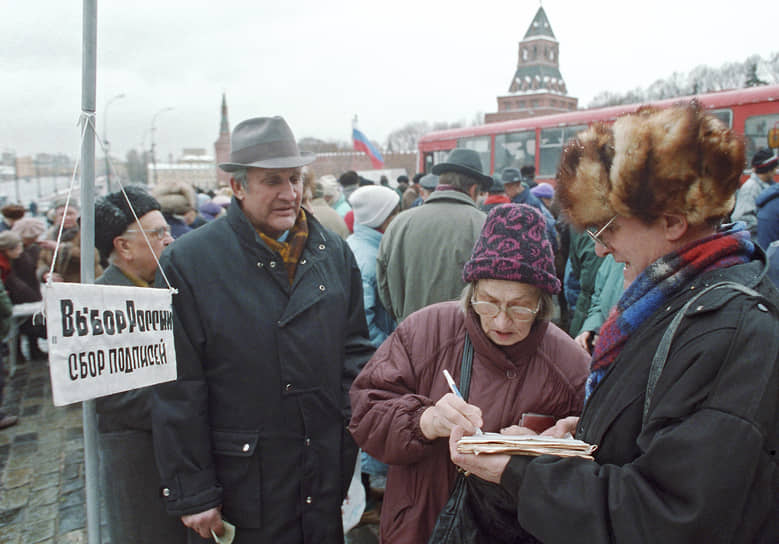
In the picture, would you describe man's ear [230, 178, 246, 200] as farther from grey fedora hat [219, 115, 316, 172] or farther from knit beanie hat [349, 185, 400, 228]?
knit beanie hat [349, 185, 400, 228]

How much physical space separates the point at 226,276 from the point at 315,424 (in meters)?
0.67

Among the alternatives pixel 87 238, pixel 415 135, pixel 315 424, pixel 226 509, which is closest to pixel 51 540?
pixel 226 509

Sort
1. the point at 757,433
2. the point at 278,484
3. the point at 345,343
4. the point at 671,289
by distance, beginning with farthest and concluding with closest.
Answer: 1. the point at 345,343
2. the point at 278,484
3. the point at 671,289
4. the point at 757,433

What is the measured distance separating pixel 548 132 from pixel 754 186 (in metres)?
6.97

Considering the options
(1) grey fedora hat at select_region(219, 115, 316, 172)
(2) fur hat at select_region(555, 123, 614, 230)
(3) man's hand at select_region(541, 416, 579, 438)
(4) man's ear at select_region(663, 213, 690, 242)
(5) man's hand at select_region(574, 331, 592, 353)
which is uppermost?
(1) grey fedora hat at select_region(219, 115, 316, 172)

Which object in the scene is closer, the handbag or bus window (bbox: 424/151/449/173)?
the handbag

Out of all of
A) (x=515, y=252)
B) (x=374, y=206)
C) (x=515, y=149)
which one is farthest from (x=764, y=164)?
(x=515, y=149)

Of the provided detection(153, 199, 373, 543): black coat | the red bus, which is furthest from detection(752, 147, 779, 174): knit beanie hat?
detection(153, 199, 373, 543): black coat

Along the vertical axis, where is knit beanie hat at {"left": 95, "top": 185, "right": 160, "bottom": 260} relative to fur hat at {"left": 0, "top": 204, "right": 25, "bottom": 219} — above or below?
below

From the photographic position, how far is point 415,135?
301 feet

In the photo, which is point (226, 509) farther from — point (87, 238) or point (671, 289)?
point (671, 289)

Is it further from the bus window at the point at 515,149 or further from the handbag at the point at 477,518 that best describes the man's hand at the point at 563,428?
the bus window at the point at 515,149

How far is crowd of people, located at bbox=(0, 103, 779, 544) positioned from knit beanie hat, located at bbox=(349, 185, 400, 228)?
1.64 meters

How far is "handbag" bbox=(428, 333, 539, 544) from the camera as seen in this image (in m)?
1.67
